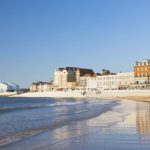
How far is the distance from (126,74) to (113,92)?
31367 millimetres

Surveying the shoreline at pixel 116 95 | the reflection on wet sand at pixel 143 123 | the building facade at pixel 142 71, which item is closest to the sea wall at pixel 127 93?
the shoreline at pixel 116 95

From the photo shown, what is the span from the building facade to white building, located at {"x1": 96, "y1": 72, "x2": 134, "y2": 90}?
14913mm

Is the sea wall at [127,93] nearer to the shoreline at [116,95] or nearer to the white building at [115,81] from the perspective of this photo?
the shoreline at [116,95]

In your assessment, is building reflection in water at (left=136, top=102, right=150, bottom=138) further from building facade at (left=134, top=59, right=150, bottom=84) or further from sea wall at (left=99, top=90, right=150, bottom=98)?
building facade at (left=134, top=59, right=150, bottom=84)

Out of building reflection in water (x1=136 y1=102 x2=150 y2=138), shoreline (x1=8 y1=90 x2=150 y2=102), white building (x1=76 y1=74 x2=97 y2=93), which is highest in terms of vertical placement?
white building (x1=76 y1=74 x2=97 y2=93)

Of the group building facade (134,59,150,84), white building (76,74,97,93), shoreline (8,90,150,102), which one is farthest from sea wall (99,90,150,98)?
white building (76,74,97,93)

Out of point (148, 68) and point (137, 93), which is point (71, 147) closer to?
point (137, 93)

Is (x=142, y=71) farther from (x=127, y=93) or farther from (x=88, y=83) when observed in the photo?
(x=88, y=83)

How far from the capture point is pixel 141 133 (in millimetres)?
17375

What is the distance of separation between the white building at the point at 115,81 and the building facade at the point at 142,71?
1491 centimetres

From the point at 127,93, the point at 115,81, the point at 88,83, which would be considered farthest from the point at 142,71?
the point at 88,83

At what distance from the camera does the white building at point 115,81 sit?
6654 inches

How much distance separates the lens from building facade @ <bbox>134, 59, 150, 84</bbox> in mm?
146562

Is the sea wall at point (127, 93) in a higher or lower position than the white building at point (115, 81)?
lower
